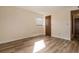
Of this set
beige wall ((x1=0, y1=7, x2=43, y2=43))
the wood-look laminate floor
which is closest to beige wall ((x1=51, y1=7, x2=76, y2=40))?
the wood-look laminate floor

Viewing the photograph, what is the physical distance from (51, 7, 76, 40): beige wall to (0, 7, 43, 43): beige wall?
180 cm

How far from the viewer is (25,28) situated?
6.12 meters

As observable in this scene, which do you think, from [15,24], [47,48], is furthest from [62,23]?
[15,24]

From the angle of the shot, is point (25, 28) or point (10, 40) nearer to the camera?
point (10, 40)

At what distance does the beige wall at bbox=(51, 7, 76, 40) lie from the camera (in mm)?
5321

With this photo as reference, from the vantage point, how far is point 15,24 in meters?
5.25

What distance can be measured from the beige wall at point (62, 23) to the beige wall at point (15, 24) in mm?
1799

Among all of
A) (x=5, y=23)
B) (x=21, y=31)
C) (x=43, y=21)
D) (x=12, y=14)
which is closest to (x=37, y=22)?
(x=43, y=21)

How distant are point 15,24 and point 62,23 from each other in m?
3.22

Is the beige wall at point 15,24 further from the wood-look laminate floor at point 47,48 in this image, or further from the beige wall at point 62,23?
the beige wall at point 62,23

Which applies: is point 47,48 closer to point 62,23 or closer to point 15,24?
point 15,24

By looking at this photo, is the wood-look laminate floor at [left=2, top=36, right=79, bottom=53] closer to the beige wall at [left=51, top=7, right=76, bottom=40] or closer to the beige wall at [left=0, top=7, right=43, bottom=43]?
the beige wall at [left=0, top=7, right=43, bottom=43]

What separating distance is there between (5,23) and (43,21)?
4.16 m
